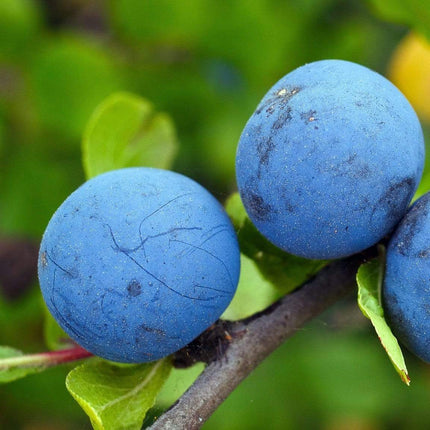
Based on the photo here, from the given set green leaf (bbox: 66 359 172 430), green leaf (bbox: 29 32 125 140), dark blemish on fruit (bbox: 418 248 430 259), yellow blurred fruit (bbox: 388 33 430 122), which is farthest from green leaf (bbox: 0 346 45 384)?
yellow blurred fruit (bbox: 388 33 430 122)

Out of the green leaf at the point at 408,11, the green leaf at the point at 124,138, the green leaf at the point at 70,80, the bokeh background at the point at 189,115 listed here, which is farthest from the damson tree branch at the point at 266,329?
the green leaf at the point at 70,80

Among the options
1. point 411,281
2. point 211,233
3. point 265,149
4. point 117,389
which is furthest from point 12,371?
point 411,281

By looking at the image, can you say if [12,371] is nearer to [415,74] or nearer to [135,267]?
[135,267]

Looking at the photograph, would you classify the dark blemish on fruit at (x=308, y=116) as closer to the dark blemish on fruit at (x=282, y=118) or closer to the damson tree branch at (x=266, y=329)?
the dark blemish on fruit at (x=282, y=118)

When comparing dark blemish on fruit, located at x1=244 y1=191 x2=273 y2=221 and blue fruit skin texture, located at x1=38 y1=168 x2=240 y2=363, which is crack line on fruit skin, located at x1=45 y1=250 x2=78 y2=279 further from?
dark blemish on fruit, located at x1=244 y1=191 x2=273 y2=221

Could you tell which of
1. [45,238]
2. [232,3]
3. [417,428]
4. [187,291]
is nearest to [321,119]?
[187,291]
